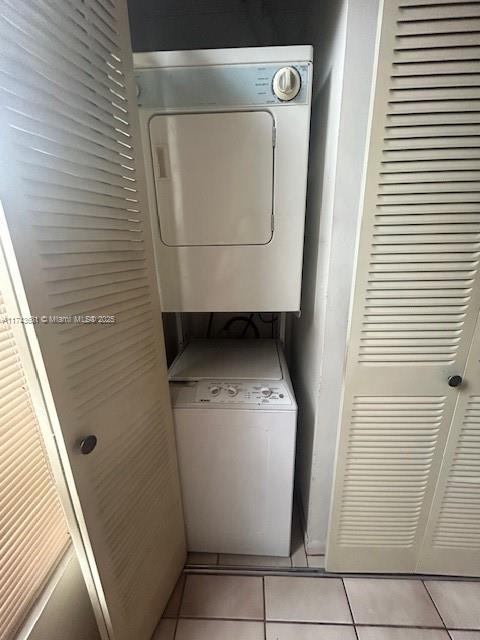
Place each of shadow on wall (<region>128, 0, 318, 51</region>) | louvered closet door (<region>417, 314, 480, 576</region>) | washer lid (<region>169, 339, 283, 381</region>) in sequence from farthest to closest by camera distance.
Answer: shadow on wall (<region>128, 0, 318, 51</region>) < washer lid (<region>169, 339, 283, 381</region>) < louvered closet door (<region>417, 314, 480, 576</region>)

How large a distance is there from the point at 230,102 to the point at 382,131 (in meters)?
0.50

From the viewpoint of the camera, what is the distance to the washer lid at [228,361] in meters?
1.28

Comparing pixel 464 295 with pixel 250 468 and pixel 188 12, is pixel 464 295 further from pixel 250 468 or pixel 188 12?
pixel 188 12

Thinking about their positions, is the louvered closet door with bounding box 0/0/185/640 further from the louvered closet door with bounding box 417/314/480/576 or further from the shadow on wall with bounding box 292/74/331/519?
the louvered closet door with bounding box 417/314/480/576

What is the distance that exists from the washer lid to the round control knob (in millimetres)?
1046

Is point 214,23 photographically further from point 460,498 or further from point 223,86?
point 460,498

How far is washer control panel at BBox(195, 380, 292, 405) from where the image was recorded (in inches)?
44.3

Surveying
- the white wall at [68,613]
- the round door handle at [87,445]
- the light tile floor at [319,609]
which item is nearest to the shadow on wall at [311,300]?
the light tile floor at [319,609]

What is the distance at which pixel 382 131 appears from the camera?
0.78 m

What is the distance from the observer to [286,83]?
894 millimetres

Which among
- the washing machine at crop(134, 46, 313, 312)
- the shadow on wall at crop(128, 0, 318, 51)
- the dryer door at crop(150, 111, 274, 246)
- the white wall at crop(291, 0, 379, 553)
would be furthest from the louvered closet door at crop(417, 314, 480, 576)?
the shadow on wall at crop(128, 0, 318, 51)

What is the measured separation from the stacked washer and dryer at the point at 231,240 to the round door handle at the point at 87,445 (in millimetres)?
456

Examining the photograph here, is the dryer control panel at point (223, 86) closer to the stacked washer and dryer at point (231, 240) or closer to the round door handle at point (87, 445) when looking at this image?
the stacked washer and dryer at point (231, 240)

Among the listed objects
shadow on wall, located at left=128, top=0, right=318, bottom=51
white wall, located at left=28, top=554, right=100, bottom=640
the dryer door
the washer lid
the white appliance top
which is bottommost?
white wall, located at left=28, top=554, right=100, bottom=640
